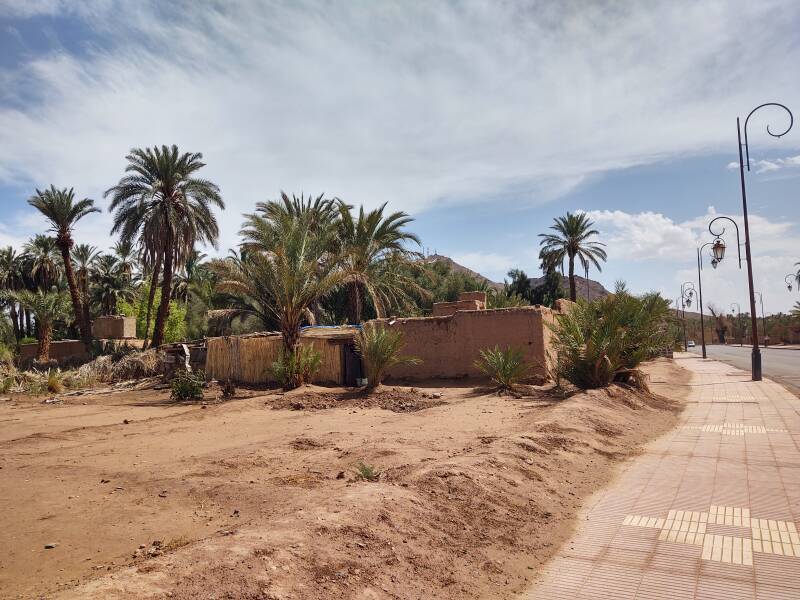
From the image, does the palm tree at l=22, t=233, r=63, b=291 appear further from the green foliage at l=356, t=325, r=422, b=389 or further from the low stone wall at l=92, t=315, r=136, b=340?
the green foliage at l=356, t=325, r=422, b=389

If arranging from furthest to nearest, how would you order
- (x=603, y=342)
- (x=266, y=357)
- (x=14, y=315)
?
1. (x=14, y=315)
2. (x=266, y=357)
3. (x=603, y=342)

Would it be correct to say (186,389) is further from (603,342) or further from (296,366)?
(603,342)

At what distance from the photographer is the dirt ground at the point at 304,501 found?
345 cm

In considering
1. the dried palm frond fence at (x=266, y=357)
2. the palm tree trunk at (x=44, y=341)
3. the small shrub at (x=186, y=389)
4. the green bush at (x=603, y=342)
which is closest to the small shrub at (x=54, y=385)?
the dried palm frond fence at (x=266, y=357)

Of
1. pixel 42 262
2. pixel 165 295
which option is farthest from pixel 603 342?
pixel 42 262

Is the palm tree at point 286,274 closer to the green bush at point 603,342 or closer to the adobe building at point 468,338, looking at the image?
the adobe building at point 468,338

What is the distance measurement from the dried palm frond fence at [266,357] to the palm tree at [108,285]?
32.7 meters

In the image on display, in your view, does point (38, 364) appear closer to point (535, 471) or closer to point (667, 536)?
point (535, 471)

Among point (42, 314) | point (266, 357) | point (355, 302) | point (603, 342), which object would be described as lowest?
point (266, 357)

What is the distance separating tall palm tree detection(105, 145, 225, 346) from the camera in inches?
1020

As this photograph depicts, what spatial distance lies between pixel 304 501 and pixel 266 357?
41.7ft

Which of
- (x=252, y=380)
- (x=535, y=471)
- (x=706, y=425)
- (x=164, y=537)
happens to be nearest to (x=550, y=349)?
(x=706, y=425)

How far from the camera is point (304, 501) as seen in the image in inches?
191

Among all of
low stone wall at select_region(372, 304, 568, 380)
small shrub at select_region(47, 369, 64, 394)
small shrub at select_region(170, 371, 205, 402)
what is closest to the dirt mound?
low stone wall at select_region(372, 304, 568, 380)
